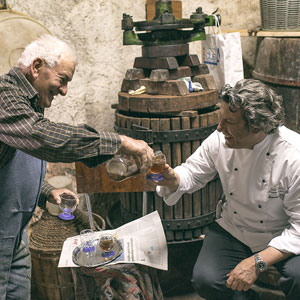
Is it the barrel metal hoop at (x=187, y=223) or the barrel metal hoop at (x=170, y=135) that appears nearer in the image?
the barrel metal hoop at (x=170, y=135)

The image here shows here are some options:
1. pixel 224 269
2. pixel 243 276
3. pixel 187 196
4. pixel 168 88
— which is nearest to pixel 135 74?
pixel 168 88

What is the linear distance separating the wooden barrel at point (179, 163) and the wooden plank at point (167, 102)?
0.07m

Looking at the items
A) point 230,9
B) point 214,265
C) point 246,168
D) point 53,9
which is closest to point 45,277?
point 214,265

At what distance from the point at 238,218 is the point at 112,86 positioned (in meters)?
2.15

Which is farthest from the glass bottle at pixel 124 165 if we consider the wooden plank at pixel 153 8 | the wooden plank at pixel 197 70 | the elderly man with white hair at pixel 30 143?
the wooden plank at pixel 153 8

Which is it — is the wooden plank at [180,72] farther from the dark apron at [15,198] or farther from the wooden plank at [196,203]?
the dark apron at [15,198]

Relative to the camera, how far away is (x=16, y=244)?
8.48 feet

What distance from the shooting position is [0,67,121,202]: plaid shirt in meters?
2.01

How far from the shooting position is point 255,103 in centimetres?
258

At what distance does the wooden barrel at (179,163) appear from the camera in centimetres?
335

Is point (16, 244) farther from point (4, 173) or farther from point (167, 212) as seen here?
point (167, 212)

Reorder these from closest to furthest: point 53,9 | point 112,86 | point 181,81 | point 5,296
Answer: point 5,296 < point 181,81 < point 53,9 < point 112,86

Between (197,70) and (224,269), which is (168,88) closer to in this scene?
(197,70)

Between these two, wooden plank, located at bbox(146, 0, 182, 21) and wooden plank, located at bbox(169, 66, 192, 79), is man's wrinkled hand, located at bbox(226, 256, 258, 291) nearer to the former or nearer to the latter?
wooden plank, located at bbox(169, 66, 192, 79)
